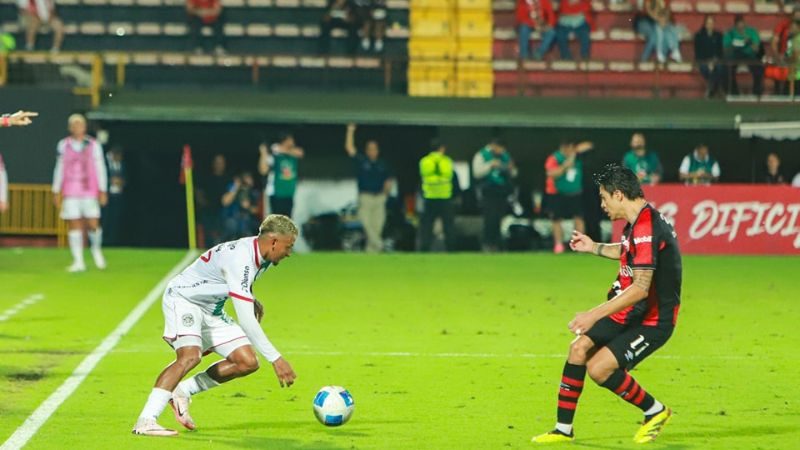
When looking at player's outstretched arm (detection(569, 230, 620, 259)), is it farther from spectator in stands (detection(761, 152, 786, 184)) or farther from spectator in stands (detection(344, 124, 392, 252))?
spectator in stands (detection(761, 152, 786, 184))

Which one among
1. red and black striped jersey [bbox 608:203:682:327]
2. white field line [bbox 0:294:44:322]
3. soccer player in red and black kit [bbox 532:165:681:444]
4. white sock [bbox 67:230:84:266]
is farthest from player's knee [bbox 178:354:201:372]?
white sock [bbox 67:230:84:266]

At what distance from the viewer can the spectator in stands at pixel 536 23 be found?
29734 millimetres

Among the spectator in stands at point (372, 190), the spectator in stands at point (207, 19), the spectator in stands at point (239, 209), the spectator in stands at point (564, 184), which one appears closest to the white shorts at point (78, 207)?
the spectator in stands at point (239, 209)

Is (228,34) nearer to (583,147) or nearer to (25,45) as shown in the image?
(25,45)

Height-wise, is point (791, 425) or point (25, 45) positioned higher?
point (25, 45)

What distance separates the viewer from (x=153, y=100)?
88.9 feet

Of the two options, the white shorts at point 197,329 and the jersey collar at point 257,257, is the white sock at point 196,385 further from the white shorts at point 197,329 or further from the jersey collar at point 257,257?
the jersey collar at point 257,257

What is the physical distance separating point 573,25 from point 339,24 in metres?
4.59

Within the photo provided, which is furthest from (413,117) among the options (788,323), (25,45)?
(788,323)

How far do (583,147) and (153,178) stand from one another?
768 centimetres

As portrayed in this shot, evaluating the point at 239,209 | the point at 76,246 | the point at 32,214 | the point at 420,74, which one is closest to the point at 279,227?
the point at 76,246

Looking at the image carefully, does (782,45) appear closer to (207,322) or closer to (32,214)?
(32,214)

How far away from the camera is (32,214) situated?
26812 mm

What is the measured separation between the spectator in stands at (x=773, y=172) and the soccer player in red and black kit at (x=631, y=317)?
18.7 metres
